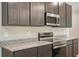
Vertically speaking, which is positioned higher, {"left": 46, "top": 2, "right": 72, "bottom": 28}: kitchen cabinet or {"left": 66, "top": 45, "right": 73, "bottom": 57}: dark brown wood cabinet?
{"left": 46, "top": 2, "right": 72, "bottom": 28}: kitchen cabinet

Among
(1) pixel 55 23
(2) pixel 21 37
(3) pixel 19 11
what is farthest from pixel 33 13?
(1) pixel 55 23

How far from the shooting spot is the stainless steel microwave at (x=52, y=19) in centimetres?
319

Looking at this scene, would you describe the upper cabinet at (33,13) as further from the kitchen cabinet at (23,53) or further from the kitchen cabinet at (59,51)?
the kitchen cabinet at (59,51)

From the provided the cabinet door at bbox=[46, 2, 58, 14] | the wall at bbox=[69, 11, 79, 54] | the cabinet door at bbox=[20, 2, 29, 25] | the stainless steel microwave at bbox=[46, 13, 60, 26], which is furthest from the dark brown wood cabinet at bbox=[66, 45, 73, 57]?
the wall at bbox=[69, 11, 79, 54]

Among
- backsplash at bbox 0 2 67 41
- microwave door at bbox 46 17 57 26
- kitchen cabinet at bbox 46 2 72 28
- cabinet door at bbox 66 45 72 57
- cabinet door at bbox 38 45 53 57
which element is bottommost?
cabinet door at bbox 66 45 72 57

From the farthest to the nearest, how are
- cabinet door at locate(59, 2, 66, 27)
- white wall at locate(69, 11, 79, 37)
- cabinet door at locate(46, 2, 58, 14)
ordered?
white wall at locate(69, 11, 79, 37)
cabinet door at locate(59, 2, 66, 27)
cabinet door at locate(46, 2, 58, 14)

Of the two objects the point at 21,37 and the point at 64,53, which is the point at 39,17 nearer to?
the point at 21,37

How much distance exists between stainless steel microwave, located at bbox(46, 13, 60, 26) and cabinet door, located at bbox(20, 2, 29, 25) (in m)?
0.68

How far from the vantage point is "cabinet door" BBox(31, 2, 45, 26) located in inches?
112

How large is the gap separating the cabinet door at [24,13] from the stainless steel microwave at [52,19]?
683mm

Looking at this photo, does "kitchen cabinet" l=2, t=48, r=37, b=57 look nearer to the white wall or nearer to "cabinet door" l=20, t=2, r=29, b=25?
"cabinet door" l=20, t=2, r=29, b=25

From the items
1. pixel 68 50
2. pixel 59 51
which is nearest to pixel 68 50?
pixel 68 50

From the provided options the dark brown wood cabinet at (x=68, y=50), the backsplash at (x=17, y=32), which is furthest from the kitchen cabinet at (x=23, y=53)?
the dark brown wood cabinet at (x=68, y=50)

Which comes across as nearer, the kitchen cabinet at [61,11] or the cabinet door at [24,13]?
the cabinet door at [24,13]
